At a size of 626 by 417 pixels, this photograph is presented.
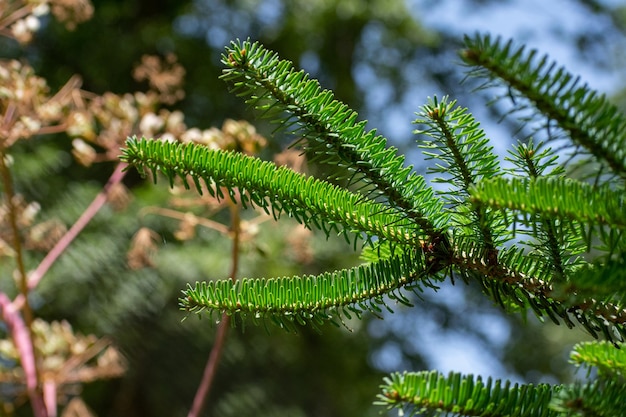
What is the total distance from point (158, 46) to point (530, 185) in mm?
2175

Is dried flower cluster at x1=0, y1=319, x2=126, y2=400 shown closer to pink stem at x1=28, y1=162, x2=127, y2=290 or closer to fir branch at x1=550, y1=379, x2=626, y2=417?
pink stem at x1=28, y1=162, x2=127, y2=290

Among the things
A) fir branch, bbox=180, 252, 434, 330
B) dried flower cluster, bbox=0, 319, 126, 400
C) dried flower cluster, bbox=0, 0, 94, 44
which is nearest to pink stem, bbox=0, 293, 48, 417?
dried flower cluster, bbox=0, 319, 126, 400

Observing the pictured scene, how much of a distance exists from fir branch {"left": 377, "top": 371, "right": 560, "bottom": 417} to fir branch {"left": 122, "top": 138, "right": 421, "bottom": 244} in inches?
2.9

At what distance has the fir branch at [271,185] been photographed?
30 cm

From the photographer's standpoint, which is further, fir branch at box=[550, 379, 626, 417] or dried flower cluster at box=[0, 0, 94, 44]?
dried flower cluster at box=[0, 0, 94, 44]

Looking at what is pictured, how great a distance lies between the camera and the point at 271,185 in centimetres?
31

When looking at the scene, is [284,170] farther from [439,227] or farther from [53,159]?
[53,159]

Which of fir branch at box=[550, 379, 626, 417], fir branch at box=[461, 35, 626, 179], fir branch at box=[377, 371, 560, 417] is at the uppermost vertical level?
fir branch at box=[461, 35, 626, 179]

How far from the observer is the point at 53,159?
1973 millimetres

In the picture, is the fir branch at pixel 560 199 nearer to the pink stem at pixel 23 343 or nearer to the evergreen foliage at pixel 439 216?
the evergreen foliage at pixel 439 216

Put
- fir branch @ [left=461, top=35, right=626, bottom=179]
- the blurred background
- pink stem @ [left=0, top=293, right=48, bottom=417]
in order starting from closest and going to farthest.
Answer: fir branch @ [left=461, top=35, right=626, bottom=179], pink stem @ [left=0, top=293, right=48, bottom=417], the blurred background

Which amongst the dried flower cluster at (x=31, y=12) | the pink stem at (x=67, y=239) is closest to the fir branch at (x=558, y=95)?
the pink stem at (x=67, y=239)

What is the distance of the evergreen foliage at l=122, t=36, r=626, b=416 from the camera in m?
0.26

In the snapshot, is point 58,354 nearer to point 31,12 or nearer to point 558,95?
point 31,12
